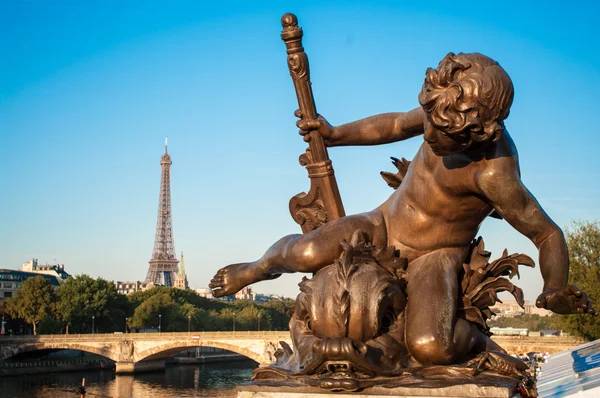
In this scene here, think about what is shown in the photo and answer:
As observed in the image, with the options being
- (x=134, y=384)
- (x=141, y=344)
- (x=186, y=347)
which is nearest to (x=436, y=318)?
(x=134, y=384)

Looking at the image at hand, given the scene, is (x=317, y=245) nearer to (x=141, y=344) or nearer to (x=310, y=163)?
(x=310, y=163)

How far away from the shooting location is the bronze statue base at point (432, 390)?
4.35 m

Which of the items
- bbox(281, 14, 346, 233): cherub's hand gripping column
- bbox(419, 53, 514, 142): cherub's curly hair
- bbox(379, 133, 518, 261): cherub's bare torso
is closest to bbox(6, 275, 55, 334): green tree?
bbox(281, 14, 346, 233): cherub's hand gripping column

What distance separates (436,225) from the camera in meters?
4.99

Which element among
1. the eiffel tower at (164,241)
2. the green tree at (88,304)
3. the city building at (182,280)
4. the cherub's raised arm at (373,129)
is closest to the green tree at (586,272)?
the cherub's raised arm at (373,129)

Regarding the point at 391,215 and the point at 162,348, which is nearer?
the point at 391,215

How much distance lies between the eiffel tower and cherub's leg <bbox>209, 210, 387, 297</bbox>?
108798mm

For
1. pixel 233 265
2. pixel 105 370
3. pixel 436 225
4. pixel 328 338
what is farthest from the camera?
pixel 105 370

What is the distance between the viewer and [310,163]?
5863 mm

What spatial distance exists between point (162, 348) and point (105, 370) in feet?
20.2

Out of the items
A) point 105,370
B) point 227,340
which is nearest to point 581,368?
point 227,340

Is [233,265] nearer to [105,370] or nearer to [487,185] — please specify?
[487,185]

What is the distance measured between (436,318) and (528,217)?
0.79 metres

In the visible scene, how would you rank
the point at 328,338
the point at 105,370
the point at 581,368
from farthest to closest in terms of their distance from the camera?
the point at 105,370, the point at 581,368, the point at 328,338
